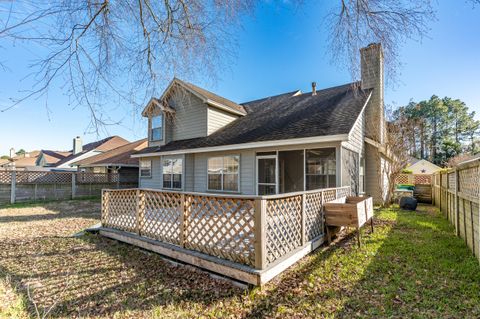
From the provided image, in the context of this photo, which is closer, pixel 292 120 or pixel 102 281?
pixel 102 281

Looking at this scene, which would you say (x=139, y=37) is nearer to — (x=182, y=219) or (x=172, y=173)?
(x=182, y=219)

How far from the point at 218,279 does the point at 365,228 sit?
5177mm

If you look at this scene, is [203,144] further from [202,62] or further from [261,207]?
[261,207]

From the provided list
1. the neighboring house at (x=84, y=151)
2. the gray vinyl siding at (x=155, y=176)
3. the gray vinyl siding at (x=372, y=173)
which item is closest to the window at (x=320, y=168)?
the gray vinyl siding at (x=372, y=173)

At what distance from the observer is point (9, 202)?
1317 centimetres

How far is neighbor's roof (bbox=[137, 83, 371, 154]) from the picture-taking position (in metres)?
8.16

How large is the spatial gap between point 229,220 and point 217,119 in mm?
8883

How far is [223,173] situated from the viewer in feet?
34.3

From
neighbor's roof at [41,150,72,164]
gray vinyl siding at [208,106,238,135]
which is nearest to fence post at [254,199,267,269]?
gray vinyl siding at [208,106,238,135]

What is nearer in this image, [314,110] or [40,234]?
[40,234]

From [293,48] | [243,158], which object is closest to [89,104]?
[293,48]

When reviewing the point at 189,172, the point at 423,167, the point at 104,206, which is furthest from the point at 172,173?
the point at 423,167

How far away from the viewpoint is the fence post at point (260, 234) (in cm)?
361

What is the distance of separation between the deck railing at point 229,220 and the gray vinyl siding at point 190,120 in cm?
638
